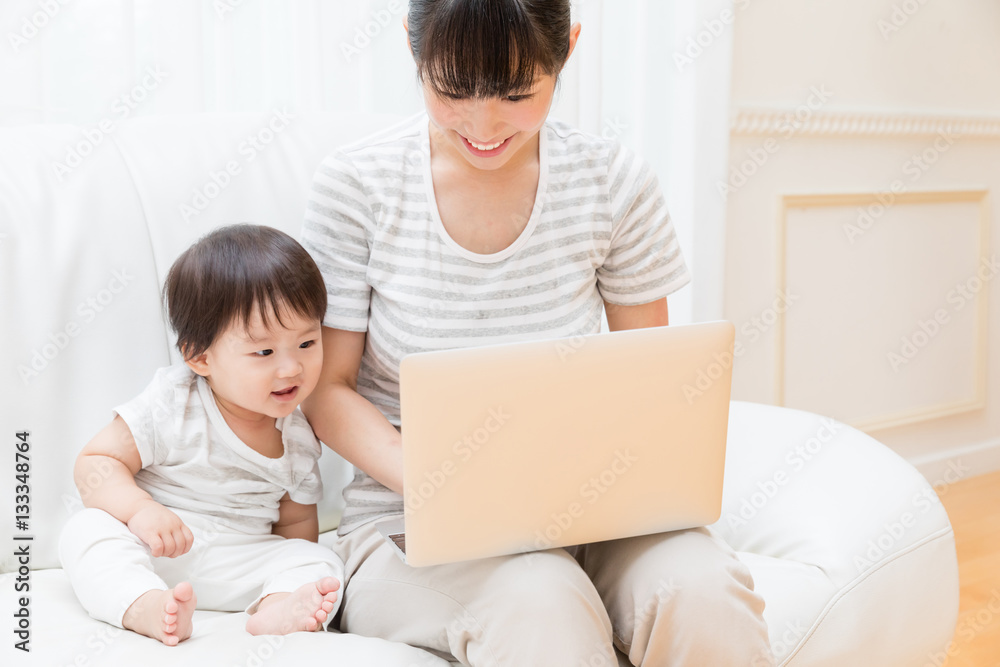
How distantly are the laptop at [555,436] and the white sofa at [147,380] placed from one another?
7.8 inches

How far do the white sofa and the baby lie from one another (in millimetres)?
59

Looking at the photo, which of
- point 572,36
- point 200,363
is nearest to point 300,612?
point 200,363

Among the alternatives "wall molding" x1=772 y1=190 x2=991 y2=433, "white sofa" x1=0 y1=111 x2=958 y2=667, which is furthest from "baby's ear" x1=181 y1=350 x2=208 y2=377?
"wall molding" x1=772 y1=190 x2=991 y2=433

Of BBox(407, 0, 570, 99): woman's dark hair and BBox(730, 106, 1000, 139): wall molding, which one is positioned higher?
BBox(407, 0, 570, 99): woman's dark hair

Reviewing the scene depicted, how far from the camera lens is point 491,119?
90 centimetres

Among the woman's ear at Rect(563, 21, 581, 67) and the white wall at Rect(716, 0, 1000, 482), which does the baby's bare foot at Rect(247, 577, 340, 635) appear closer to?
the woman's ear at Rect(563, 21, 581, 67)

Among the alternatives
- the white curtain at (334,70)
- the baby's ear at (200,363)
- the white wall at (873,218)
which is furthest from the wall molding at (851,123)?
the baby's ear at (200,363)

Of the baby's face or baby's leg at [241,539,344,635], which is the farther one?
the baby's face

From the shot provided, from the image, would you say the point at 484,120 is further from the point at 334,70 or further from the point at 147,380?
the point at 334,70

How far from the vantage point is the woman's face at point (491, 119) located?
0.89 metres

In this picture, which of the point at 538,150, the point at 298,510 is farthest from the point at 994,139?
the point at 298,510

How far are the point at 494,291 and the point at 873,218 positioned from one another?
1.47 meters

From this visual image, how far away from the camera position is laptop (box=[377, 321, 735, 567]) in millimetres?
690

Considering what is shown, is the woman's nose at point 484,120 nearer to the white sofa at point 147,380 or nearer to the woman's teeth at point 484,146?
the woman's teeth at point 484,146
